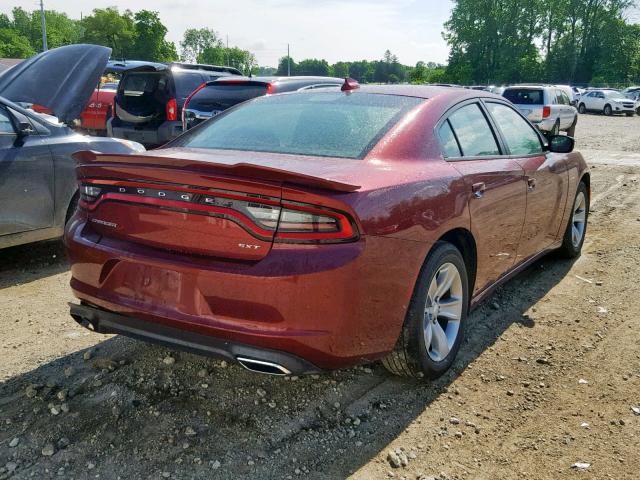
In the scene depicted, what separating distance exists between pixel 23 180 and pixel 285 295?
3433mm

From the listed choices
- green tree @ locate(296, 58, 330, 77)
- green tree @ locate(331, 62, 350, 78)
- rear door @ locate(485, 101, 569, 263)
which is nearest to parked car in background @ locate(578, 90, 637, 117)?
rear door @ locate(485, 101, 569, 263)

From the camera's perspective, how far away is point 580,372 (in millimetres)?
3391

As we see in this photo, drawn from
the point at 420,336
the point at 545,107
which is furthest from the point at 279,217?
the point at 545,107

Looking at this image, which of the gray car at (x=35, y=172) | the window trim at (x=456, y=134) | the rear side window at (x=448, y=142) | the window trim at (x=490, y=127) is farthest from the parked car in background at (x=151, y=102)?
the rear side window at (x=448, y=142)

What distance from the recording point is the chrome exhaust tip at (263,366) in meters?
2.45

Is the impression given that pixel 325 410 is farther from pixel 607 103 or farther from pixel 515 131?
pixel 607 103

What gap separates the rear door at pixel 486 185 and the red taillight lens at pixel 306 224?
1139 mm

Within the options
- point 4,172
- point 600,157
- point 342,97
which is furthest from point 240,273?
point 600,157

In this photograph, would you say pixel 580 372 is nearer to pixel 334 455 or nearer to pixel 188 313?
pixel 334 455

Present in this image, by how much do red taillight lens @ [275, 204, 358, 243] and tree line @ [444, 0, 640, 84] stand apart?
81713 mm

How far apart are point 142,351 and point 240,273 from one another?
1.36 meters

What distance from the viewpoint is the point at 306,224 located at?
2443mm

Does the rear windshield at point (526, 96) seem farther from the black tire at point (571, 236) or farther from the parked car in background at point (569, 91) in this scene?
the black tire at point (571, 236)

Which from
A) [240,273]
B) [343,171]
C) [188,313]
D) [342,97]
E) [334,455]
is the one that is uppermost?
[342,97]
